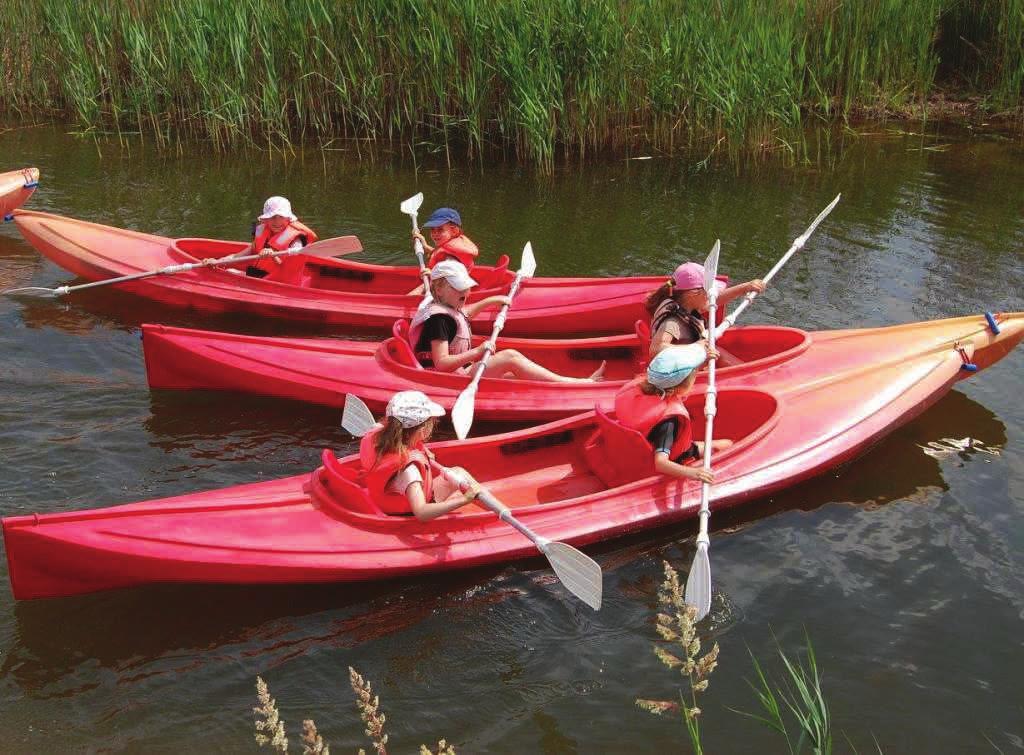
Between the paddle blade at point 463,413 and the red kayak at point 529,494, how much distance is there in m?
0.08

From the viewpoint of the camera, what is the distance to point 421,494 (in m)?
4.96

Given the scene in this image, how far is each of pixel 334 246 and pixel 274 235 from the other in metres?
0.48

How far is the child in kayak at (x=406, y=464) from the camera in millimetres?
4773

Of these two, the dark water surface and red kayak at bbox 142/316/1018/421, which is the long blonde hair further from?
red kayak at bbox 142/316/1018/421

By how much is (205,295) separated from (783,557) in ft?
16.3

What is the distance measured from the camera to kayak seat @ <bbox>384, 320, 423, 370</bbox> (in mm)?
6712

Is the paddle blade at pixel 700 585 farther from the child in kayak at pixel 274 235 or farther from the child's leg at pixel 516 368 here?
the child in kayak at pixel 274 235

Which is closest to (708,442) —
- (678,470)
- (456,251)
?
(678,470)

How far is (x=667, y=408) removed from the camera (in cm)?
536

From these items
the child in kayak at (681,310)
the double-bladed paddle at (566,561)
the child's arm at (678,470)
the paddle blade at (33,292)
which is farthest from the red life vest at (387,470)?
the paddle blade at (33,292)

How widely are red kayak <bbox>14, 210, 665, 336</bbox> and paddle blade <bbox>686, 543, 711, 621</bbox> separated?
362cm

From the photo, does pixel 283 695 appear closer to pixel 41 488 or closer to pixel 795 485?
pixel 41 488

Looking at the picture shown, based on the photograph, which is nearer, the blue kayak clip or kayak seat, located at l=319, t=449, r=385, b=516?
kayak seat, located at l=319, t=449, r=385, b=516

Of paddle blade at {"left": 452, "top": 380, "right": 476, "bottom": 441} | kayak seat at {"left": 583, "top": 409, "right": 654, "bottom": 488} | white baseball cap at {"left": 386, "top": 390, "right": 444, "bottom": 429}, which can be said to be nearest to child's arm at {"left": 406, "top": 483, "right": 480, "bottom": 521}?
white baseball cap at {"left": 386, "top": 390, "right": 444, "bottom": 429}
